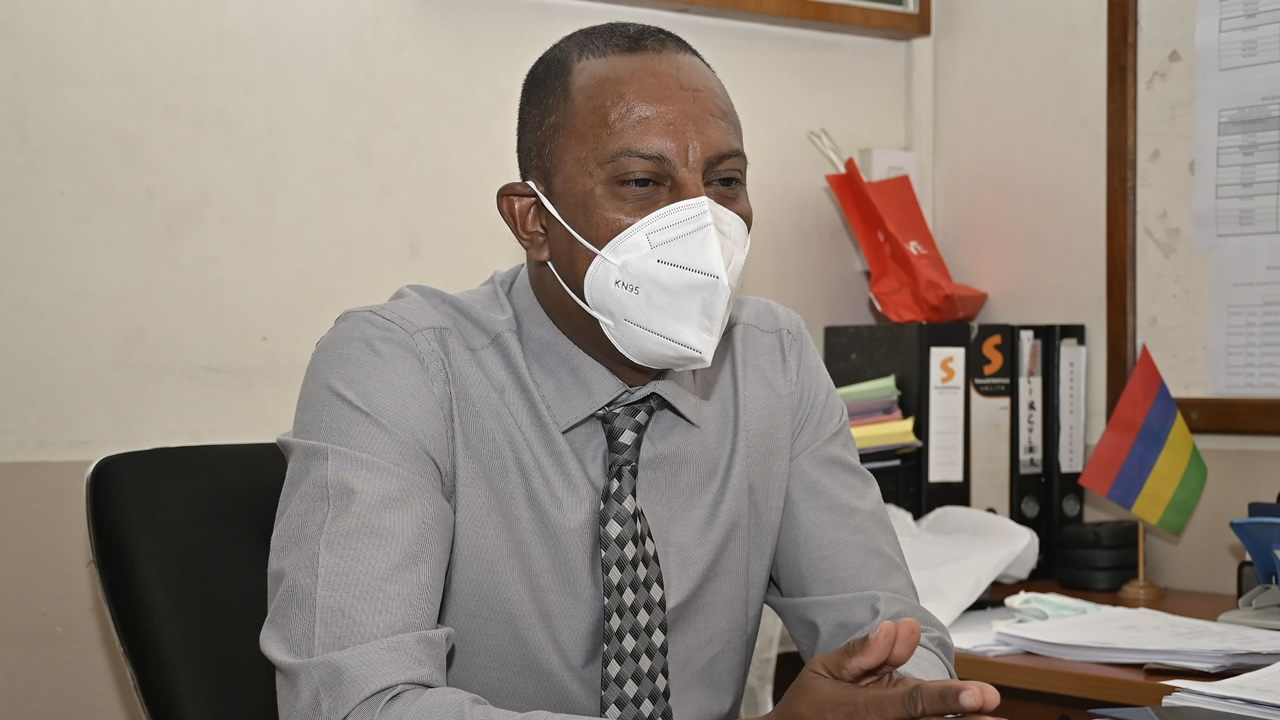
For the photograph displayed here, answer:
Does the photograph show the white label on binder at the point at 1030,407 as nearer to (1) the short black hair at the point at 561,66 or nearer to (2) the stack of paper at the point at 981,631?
(2) the stack of paper at the point at 981,631

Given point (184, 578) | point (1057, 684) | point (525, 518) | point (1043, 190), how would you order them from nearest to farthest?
point (184, 578) → point (525, 518) → point (1057, 684) → point (1043, 190)

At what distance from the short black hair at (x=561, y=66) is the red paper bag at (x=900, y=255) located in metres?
1.01

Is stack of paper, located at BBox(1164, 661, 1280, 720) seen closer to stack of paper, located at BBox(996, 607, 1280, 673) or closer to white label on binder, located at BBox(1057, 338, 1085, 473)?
stack of paper, located at BBox(996, 607, 1280, 673)

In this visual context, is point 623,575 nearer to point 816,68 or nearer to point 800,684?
point 800,684

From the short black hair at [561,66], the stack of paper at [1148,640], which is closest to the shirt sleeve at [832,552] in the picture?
the stack of paper at [1148,640]

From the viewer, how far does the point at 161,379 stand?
5.76 feet

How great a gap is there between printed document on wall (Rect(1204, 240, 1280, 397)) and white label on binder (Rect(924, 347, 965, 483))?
0.40 m

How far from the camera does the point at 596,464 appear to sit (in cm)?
132

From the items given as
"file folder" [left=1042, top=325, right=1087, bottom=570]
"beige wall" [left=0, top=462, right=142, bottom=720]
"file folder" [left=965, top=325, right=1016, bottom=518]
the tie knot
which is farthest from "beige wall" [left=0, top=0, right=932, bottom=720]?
"file folder" [left=1042, top=325, right=1087, bottom=570]

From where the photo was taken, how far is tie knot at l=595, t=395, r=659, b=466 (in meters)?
1.29

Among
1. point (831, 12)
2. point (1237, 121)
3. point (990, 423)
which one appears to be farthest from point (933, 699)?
point (831, 12)

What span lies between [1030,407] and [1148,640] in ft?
2.22

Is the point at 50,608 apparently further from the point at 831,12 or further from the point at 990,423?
the point at 831,12

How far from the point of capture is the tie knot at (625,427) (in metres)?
1.29
